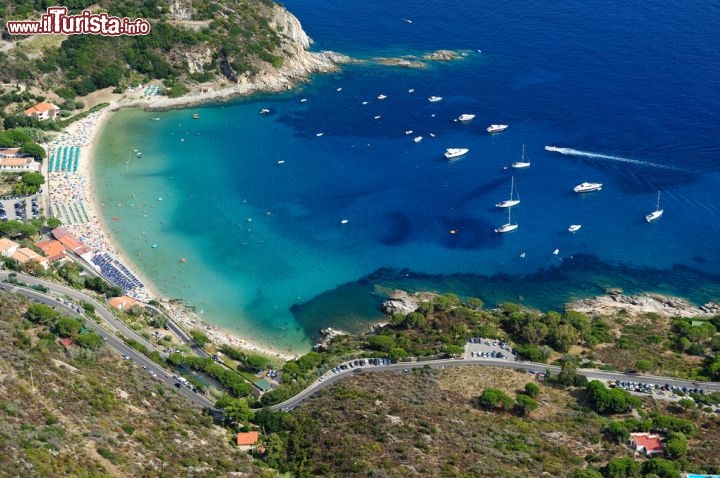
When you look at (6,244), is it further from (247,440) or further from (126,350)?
(247,440)

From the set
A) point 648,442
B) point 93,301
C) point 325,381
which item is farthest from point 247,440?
point 648,442

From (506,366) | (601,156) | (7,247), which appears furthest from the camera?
(601,156)

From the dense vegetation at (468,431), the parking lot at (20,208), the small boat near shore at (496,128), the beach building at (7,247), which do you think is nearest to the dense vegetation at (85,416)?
the dense vegetation at (468,431)

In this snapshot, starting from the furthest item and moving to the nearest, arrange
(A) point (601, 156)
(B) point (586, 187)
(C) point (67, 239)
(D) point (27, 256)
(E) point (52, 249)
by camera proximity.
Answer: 1. (A) point (601, 156)
2. (B) point (586, 187)
3. (C) point (67, 239)
4. (E) point (52, 249)
5. (D) point (27, 256)

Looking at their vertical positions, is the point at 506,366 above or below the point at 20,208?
Answer: below

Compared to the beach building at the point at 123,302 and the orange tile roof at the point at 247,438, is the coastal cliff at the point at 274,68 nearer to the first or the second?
the beach building at the point at 123,302

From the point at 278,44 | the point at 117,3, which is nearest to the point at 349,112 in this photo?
the point at 278,44

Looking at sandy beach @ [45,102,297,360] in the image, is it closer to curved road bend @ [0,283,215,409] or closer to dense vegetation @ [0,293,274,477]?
curved road bend @ [0,283,215,409]
